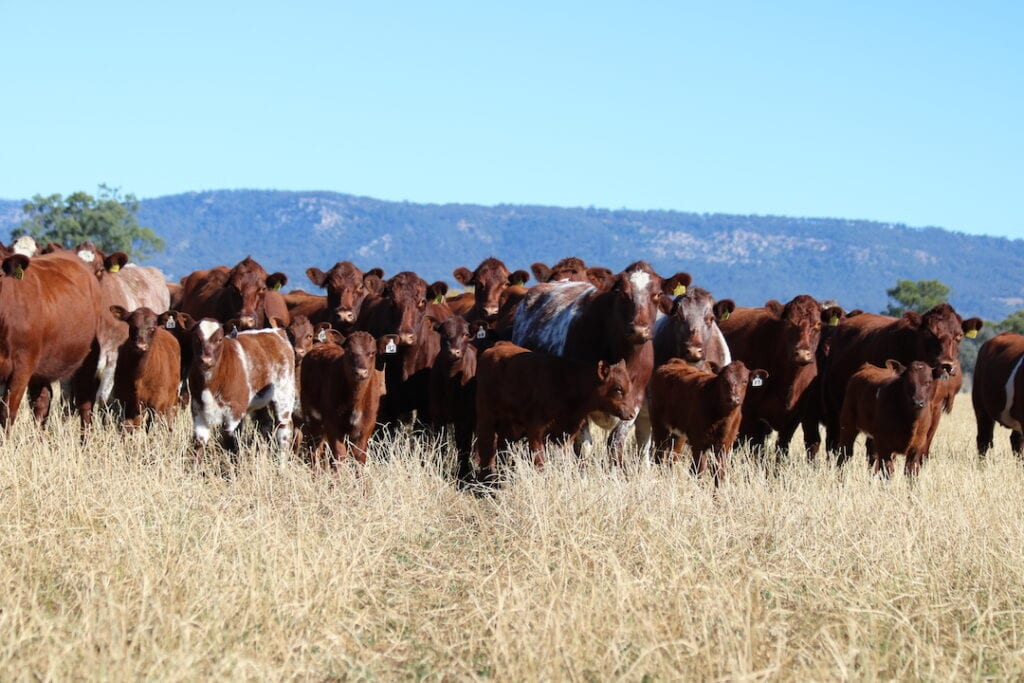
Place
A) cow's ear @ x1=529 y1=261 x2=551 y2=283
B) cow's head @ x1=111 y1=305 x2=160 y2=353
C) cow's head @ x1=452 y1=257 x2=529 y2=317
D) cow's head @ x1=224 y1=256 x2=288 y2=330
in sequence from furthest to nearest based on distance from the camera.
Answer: cow's ear @ x1=529 y1=261 x2=551 y2=283, cow's head @ x1=224 y1=256 x2=288 y2=330, cow's head @ x1=452 y1=257 x2=529 y2=317, cow's head @ x1=111 y1=305 x2=160 y2=353

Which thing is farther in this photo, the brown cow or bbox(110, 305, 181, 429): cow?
bbox(110, 305, 181, 429): cow

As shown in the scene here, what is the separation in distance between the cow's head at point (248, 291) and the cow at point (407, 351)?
1840 millimetres

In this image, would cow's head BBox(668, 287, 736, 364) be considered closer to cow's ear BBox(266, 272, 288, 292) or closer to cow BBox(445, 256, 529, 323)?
cow BBox(445, 256, 529, 323)

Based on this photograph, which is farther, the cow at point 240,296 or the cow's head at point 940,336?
the cow at point 240,296

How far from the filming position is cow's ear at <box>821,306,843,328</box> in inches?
546

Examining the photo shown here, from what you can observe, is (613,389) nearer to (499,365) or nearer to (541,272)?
(499,365)

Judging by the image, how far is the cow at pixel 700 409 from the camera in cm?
1082

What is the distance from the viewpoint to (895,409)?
11555 millimetres

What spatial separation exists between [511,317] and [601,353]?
273 cm

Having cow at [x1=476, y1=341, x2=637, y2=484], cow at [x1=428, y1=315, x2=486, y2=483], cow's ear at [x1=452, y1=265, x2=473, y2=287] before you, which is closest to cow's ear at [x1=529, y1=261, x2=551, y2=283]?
cow's ear at [x1=452, y1=265, x2=473, y2=287]

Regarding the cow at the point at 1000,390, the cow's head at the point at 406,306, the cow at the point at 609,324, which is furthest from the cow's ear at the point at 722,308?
the cow at the point at 1000,390

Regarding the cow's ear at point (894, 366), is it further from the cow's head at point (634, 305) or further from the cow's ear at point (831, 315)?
the cow's head at point (634, 305)

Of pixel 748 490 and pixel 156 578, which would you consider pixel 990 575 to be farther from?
pixel 156 578

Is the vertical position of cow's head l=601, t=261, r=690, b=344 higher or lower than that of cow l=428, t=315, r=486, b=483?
higher
